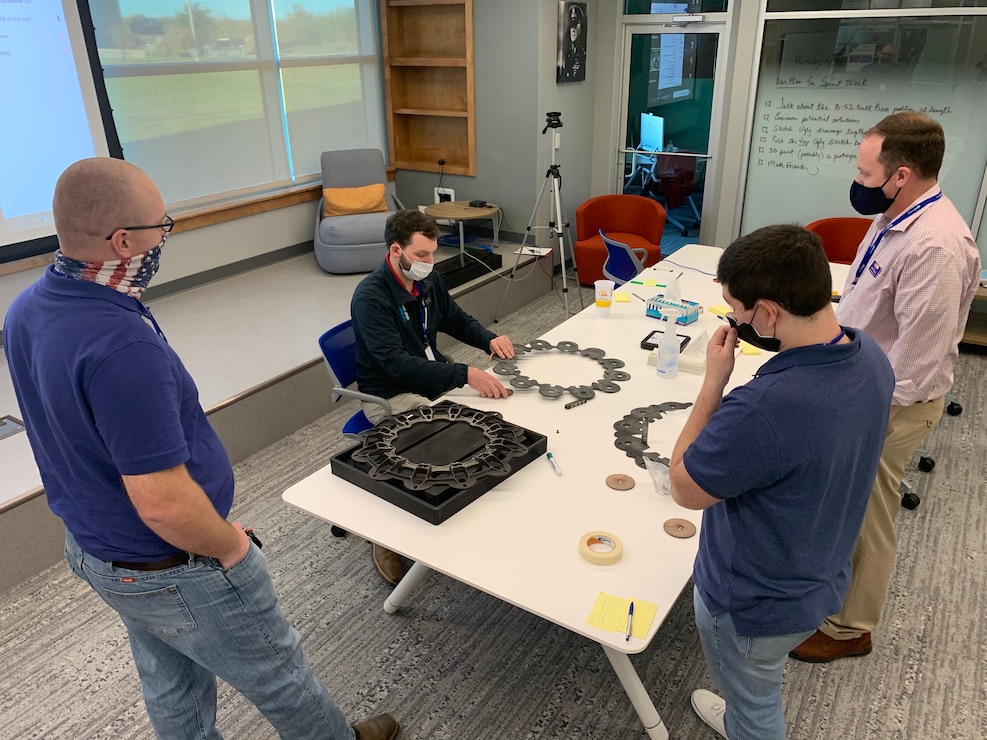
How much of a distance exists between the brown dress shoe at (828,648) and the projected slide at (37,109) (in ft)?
13.3

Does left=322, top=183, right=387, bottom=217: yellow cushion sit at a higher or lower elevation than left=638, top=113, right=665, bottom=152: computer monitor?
lower

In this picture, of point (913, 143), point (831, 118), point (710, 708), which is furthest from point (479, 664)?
point (831, 118)

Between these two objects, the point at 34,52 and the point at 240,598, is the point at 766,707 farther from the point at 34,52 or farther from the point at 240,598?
the point at 34,52

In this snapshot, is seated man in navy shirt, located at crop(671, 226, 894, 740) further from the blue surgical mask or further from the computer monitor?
the computer monitor

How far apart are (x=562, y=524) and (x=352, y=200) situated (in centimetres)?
385

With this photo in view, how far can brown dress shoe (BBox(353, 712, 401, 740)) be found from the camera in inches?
74.0

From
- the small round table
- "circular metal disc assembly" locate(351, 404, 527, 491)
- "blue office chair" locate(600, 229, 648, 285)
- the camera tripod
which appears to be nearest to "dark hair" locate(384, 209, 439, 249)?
"circular metal disc assembly" locate(351, 404, 527, 491)

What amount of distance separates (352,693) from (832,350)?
1.68 m

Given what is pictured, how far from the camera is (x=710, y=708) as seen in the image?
1967mm

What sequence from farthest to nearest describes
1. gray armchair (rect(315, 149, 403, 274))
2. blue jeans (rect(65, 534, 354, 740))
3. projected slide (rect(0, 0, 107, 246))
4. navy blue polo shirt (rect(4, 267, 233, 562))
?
gray armchair (rect(315, 149, 403, 274))
projected slide (rect(0, 0, 107, 246))
blue jeans (rect(65, 534, 354, 740))
navy blue polo shirt (rect(4, 267, 233, 562))

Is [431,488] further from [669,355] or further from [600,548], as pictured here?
[669,355]

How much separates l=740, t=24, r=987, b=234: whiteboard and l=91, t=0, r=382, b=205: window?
303cm

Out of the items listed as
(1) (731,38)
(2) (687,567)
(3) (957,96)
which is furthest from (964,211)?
(2) (687,567)

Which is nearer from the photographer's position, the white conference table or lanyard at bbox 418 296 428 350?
the white conference table
